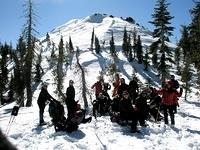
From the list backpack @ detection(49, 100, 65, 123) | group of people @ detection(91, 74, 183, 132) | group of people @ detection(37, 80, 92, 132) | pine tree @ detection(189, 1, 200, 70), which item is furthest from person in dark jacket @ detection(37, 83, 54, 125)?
pine tree @ detection(189, 1, 200, 70)

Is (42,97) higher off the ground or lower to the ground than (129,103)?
higher

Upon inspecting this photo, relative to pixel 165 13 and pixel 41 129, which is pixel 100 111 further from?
pixel 165 13

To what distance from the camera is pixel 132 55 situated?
146 m

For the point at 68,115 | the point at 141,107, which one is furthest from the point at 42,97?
the point at 141,107

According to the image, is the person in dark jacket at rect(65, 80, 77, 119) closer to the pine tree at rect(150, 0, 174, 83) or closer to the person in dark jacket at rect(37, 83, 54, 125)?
the person in dark jacket at rect(37, 83, 54, 125)

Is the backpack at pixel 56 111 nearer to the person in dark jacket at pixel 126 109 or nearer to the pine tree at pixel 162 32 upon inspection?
the person in dark jacket at pixel 126 109

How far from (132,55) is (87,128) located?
13281 cm

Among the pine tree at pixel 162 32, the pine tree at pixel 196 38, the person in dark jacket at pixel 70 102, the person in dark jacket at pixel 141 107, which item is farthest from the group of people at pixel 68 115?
the pine tree at pixel 162 32

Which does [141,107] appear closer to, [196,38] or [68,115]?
[68,115]

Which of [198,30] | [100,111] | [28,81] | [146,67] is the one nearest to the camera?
[100,111]

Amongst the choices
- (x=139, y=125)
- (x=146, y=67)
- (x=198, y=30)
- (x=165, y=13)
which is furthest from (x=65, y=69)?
(x=139, y=125)

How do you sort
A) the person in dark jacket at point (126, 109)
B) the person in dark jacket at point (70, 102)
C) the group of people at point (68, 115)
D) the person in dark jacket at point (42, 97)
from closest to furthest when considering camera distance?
the group of people at point (68, 115), the person in dark jacket at point (70, 102), the person in dark jacket at point (126, 109), the person in dark jacket at point (42, 97)

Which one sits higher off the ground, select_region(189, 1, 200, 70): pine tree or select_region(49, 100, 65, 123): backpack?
select_region(189, 1, 200, 70): pine tree

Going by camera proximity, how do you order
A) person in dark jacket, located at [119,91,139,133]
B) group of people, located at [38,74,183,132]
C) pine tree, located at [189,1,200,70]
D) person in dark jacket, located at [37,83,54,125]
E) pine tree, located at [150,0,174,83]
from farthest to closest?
pine tree, located at [150,0,174,83]
pine tree, located at [189,1,200,70]
person in dark jacket, located at [37,83,54,125]
group of people, located at [38,74,183,132]
person in dark jacket, located at [119,91,139,133]
